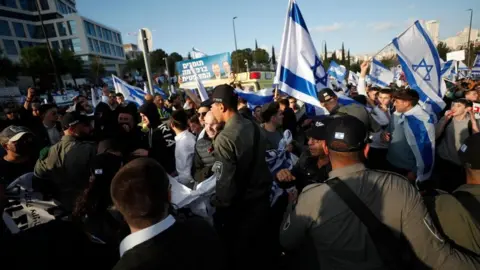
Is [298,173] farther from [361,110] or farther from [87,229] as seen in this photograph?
[87,229]

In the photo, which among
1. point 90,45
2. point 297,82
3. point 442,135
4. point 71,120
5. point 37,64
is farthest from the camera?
point 90,45

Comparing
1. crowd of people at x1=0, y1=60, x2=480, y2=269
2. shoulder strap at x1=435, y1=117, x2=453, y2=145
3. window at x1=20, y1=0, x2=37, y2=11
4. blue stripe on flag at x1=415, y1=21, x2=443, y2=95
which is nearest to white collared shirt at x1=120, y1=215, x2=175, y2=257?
crowd of people at x1=0, y1=60, x2=480, y2=269

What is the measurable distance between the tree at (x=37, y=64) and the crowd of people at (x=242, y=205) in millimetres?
49640

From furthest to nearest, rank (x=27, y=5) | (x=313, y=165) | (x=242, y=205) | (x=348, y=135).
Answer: (x=27, y=5) < (x=313, y=165) < (x=242, y=205) < (x=348, y=135)

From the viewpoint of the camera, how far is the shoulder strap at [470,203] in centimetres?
157

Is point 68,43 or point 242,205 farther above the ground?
point 68,43

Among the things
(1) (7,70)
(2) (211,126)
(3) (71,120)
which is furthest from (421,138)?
(1) (7,70)

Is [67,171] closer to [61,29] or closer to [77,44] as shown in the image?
[77,44]

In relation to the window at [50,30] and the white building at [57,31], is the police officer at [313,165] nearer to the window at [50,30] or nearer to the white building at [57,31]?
the white building at [57,31]

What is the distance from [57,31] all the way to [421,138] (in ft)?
320

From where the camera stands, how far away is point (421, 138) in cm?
365

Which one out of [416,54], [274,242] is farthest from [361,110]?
[274,242]

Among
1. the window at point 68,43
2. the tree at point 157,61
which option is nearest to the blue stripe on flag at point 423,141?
the tree at point 157,61

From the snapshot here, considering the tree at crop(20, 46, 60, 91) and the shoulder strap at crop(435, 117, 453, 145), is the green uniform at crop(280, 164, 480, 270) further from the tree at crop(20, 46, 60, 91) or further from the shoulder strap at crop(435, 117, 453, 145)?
the tree at crop(20, 46, 60, 91)
